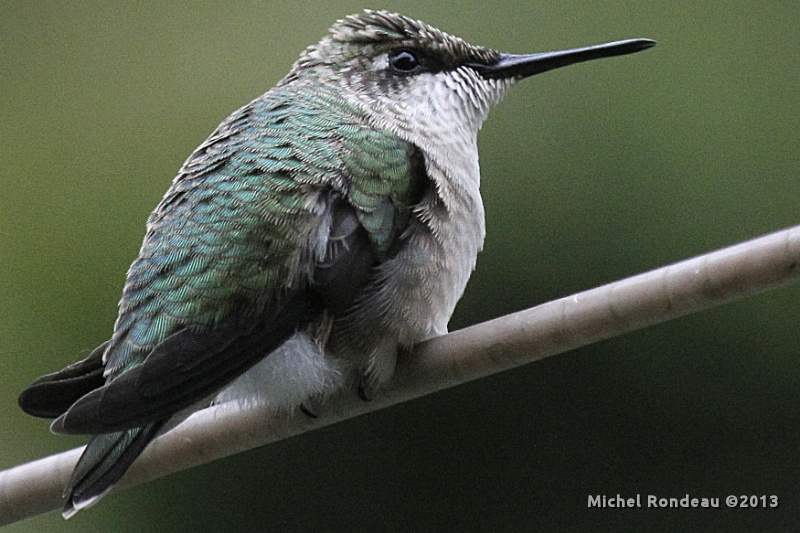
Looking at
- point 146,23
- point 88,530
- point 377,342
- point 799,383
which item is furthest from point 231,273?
point 146,23

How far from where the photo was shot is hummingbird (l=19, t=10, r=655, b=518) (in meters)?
1.76

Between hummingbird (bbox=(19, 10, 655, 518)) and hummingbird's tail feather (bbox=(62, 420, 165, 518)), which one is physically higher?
hummingbird (bbox=(19, 10, 655, 518))

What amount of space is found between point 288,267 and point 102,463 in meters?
0.43

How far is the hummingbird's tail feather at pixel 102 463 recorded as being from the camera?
1.73 metres

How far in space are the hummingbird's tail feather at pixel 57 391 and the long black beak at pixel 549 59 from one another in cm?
106

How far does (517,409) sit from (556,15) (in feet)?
4.50

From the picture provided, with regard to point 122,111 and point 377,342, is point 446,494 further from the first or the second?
point 122,111

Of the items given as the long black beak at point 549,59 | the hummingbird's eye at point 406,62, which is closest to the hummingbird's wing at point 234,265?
the hummingbird's eye at point 406,62

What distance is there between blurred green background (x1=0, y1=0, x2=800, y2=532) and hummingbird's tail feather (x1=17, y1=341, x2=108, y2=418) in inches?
33.5

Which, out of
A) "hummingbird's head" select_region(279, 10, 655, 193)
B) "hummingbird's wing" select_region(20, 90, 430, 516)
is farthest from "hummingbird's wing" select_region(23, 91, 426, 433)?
"hummingbird's head" select_region(279, 10, 655, 193)

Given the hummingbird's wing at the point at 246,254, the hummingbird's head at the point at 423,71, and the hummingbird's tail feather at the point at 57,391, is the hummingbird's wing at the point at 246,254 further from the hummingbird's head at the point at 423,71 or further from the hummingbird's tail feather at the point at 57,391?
the hummingbird's head at the point at 423,71

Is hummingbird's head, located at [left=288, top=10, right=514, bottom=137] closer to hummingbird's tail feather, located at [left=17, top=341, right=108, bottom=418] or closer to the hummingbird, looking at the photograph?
the hummingbird

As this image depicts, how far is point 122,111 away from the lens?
3848 millimetres

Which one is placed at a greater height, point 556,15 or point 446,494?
point 556,15
